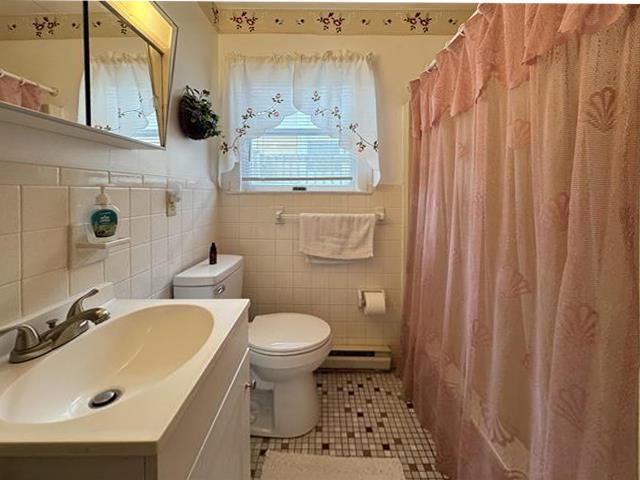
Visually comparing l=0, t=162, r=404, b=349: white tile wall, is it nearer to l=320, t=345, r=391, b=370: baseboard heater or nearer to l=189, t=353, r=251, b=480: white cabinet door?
l=320, t=345, r=391, b=370: baseboard heater

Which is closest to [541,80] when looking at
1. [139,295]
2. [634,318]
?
[634,318]

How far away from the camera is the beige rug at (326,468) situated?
4.57ft

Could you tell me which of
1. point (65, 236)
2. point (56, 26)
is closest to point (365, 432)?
point (65, 236)

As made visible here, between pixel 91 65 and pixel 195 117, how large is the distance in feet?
2.18

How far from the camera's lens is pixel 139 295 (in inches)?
49.4

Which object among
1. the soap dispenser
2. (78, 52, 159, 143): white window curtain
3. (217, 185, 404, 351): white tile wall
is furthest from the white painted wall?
the soap dispenser

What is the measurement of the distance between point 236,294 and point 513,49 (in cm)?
157

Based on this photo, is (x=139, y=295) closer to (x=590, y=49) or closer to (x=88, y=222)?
(x=88, y=222)

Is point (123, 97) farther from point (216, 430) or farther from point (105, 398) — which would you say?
point (216, 430)

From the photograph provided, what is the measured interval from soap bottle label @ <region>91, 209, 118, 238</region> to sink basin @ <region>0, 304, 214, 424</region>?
236mm

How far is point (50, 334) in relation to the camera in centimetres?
75

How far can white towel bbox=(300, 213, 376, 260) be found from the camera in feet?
6.91

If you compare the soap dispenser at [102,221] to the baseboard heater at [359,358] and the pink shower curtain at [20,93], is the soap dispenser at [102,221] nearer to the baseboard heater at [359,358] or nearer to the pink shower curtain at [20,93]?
the pink shower curtain at [20,93]

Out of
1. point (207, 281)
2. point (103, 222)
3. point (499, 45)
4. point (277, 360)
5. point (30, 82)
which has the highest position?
point (499, 45)
